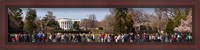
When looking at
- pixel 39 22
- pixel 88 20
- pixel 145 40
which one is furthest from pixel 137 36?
pixel 39 22

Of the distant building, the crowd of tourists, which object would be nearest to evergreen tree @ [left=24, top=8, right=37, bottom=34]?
the crowd of tourists

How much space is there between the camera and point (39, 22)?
576 inches

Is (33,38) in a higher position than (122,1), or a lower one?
lower

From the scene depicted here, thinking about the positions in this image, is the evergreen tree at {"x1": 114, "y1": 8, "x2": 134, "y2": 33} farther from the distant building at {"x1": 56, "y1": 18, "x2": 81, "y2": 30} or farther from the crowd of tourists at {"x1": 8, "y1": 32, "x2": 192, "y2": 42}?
the distant building at {"x1": 56, "y1": 18, "x2": 81, "y2": 30}

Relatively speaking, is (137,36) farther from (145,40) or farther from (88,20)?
(88,20)

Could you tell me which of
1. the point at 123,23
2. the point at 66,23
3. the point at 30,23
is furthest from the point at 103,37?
the point at 30,23

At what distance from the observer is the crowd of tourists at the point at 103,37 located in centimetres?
Result: 1460

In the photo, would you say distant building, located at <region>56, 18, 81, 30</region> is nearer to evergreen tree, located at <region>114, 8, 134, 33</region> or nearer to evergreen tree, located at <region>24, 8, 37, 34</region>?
evergreen tree, located at <region>24, 8, 37, 34</region>

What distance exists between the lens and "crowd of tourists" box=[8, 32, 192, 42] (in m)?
14.6

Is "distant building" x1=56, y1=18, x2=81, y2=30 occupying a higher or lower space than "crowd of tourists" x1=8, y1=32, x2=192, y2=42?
higher

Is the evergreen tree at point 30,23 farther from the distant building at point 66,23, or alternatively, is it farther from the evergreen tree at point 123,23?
the evergreen tree at point 123,23

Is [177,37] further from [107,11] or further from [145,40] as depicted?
[107,11]

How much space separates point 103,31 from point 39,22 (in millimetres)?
1739

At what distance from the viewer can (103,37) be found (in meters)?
14.6
